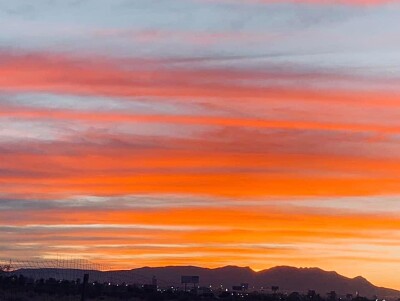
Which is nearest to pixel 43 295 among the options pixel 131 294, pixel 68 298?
pixel 68 298

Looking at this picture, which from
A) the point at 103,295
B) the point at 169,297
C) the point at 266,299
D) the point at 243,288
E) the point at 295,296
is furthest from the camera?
the point at 243,288

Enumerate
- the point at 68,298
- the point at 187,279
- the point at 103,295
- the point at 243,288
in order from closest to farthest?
the point at 68,298 < the point at 103,295 < the point at 187,279 < the point at 243,288

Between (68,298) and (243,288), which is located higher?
(243,288)

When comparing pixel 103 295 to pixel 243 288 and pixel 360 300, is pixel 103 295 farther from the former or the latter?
pixel 243 288

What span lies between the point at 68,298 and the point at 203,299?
1779 centimetres

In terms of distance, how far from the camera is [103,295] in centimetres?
8038

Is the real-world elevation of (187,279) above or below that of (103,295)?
above

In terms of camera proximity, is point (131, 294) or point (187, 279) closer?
point (131, 294)

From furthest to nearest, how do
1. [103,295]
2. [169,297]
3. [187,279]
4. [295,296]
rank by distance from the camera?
[187,279]
[295,296]
[169,297]
[103,295]

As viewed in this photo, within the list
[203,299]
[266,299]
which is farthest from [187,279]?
[203,299]

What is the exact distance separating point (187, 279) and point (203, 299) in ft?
168

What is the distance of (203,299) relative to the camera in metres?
86.3

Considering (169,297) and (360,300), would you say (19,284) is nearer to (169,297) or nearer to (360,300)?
(169,297)

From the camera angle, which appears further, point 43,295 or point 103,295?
point 103,295
